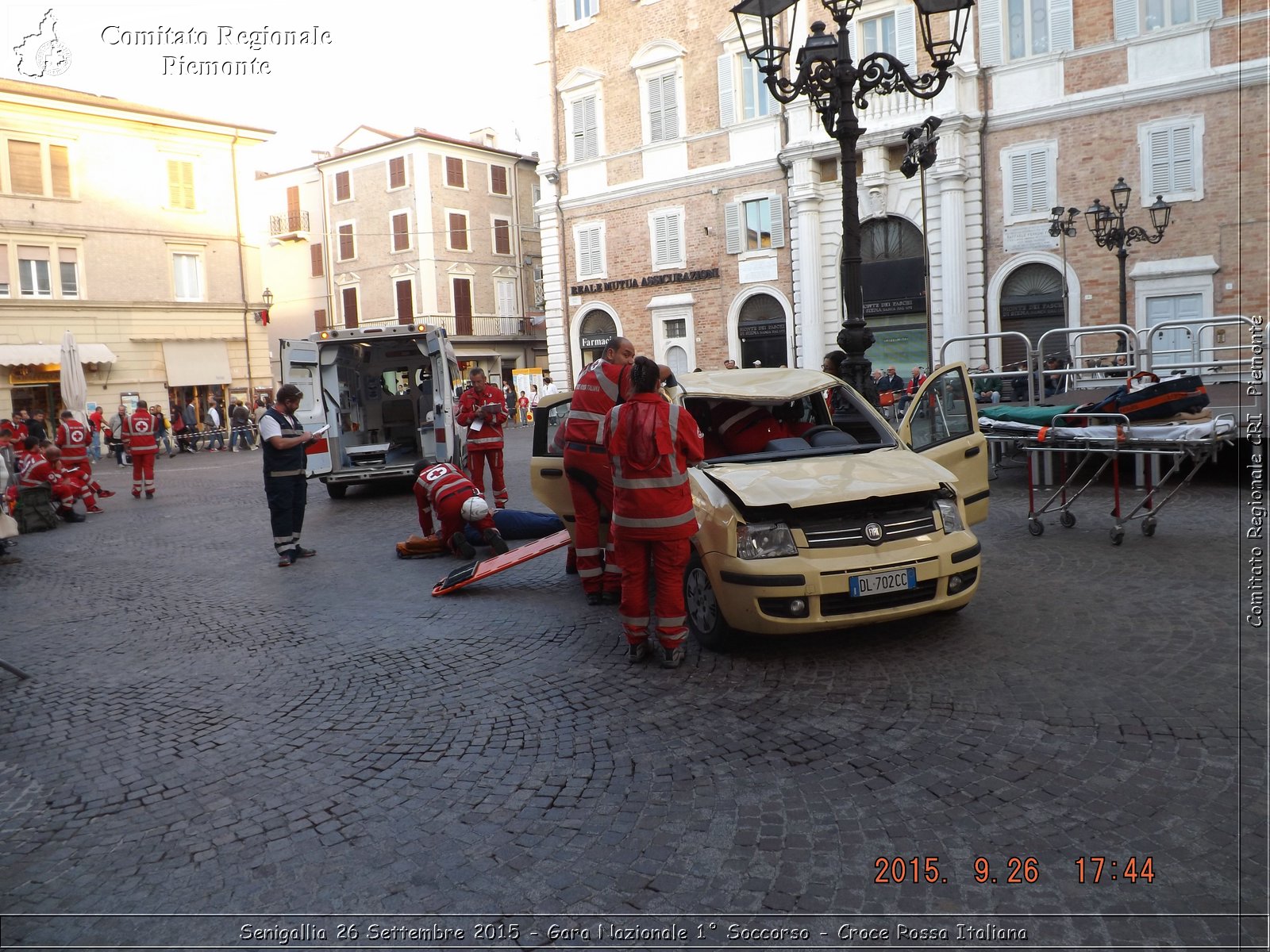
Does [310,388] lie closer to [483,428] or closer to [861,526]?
[483,428]

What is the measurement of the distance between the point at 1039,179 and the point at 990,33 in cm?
413

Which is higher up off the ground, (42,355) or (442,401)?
(42,355)

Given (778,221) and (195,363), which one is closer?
(778,221)

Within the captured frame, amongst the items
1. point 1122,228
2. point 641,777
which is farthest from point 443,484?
point 1122,228

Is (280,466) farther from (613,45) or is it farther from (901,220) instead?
(613,45)

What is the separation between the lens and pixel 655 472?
18.0 ft

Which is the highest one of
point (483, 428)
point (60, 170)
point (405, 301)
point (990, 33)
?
point (990, 33)

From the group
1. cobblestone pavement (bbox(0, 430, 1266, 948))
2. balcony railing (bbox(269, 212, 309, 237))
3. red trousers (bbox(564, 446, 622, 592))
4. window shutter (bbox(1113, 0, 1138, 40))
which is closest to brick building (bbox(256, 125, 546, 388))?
balcony railing (bbox(269, 212, 309, 237))

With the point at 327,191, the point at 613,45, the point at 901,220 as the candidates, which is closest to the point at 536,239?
the point at 327,191

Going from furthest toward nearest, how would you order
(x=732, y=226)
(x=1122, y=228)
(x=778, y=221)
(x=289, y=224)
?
(x=289, y=224)
(x=732, y=226)
(x=778, y=221)
(x=1122, y=228)

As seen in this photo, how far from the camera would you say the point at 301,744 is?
4.68 meters

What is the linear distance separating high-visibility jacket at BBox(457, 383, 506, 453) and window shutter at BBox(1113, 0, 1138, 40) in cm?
2042

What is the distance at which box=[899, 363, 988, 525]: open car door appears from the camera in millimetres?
7508

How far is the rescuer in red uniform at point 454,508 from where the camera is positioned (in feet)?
30.9
